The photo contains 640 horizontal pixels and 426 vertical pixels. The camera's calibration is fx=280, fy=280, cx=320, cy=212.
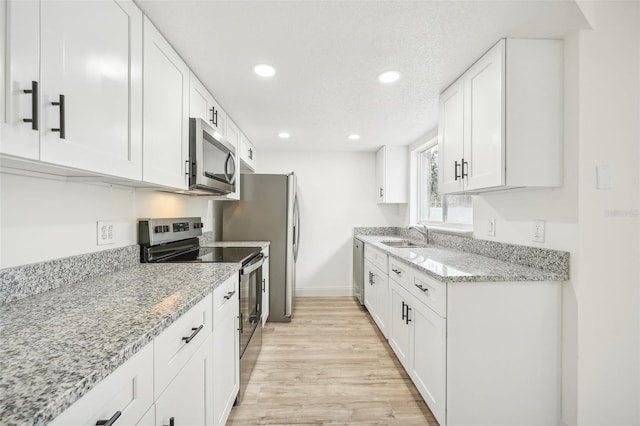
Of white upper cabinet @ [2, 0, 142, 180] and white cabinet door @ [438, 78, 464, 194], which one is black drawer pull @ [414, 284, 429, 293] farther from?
white upper cabinet @ [2, 0, 142, 180]

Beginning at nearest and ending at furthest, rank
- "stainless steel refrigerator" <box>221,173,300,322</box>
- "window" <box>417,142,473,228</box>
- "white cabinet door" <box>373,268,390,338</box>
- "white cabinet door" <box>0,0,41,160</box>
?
1. "white cabinet door" <box>0,0,41,160</box>
2. "white cabinet door" <box>373,268,390,338</box>
3. "window" <box>417,142,473,228</box>
4. "stainless steel refrigerator" <box>221,173,300,322</box>

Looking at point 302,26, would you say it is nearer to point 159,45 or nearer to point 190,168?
point 159,45

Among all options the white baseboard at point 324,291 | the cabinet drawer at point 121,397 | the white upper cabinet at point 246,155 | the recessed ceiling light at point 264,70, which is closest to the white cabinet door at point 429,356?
the cabinet drawer at point 121,397

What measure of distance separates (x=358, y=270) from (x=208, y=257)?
2230mm

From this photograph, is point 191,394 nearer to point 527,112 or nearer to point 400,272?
point 400,272

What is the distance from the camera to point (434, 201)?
3.39 metres

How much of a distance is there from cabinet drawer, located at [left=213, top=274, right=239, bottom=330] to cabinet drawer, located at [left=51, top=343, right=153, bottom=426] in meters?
0.54

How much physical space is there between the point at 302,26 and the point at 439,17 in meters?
0.65

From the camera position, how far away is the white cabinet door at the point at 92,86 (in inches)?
32.1

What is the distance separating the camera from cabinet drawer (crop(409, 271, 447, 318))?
1456mm

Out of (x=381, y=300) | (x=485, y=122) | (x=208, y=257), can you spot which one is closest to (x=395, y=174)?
(x=381, y=300)

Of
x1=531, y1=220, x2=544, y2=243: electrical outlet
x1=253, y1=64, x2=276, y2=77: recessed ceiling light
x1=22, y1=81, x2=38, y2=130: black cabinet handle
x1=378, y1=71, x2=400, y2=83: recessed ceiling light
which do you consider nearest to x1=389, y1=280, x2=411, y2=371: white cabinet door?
x1=531, y1=220, x2=544, y2=243: electrical outlet

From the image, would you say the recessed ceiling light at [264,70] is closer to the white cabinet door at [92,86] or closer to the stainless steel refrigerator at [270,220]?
the white cabinet door at [92,86]

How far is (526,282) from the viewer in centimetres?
145
